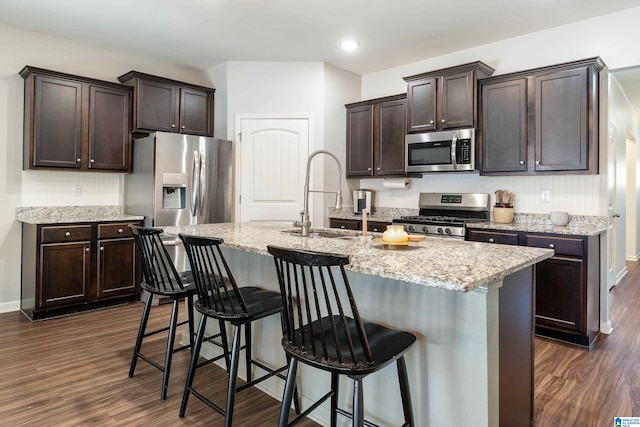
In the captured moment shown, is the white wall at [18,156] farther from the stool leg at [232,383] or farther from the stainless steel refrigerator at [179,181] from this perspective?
the stool leg at [232,383]

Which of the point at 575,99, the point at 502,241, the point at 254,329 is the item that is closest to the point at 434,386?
the point at 254,329

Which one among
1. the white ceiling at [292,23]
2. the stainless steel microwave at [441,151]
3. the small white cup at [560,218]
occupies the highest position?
the white ceiling at [292,23]

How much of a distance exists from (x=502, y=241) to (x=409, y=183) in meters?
1.53

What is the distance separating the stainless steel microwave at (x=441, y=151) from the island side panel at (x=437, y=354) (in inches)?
98.3

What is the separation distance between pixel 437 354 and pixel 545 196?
2814 mm

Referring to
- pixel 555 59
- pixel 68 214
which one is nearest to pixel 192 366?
pixel 68 214

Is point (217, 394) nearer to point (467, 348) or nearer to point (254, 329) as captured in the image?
point (254, 329)

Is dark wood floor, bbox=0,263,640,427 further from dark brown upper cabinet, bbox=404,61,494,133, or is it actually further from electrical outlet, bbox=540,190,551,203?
dark brown upper cabinet, bbox=404,61,494,133

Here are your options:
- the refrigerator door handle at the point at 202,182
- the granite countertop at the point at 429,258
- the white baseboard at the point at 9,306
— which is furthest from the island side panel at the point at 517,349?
the white baseboard at the point at 9,306

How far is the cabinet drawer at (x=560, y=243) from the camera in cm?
304

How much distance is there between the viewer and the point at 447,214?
171 inches

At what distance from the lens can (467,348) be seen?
1503 millimetres

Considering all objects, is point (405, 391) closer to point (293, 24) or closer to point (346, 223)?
point (346, 223)

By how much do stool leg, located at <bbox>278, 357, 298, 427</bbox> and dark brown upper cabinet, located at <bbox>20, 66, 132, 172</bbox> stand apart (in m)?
3.44
